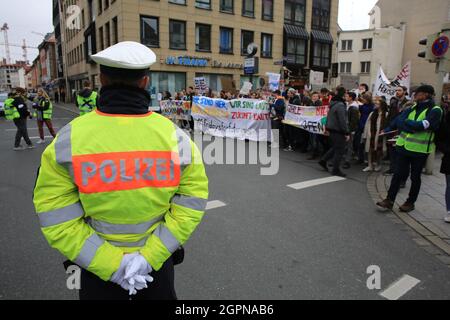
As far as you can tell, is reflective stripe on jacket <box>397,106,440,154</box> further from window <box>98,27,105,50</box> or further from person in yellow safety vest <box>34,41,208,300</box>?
window <box>98,27,105,50</box>

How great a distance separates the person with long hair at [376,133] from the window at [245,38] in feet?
79.7

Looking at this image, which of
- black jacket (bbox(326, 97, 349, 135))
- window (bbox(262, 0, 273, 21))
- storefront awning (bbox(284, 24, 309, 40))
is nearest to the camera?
black jacket (bbox(326, 97, 349, 135))

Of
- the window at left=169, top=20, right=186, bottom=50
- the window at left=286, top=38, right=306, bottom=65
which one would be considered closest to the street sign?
the window at left=169, top=20, right=186, bottom=50

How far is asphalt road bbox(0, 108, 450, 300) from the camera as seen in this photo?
10.9 feet

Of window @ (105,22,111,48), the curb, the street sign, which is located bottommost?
the curb

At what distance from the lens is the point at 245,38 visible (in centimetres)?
3139

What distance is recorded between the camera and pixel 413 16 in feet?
146

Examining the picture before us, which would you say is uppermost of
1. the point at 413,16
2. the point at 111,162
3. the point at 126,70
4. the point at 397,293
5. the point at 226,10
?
the point at 413,16

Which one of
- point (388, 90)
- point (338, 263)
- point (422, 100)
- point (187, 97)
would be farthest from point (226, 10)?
point (338, 263)

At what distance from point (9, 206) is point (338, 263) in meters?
4.91

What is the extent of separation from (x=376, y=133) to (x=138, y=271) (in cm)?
794

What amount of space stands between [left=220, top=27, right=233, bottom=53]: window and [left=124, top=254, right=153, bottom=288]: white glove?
30.1 m

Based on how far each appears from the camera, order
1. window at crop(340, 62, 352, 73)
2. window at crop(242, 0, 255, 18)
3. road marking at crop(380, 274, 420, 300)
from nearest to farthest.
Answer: road marking at crop(380, 274, 420, 300)
window at crop(242, 0, 255, 18)
window at crop(340, 62, 352, 73)

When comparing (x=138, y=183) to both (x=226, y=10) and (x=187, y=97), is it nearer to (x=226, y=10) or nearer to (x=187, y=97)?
(x=187, y=97)
